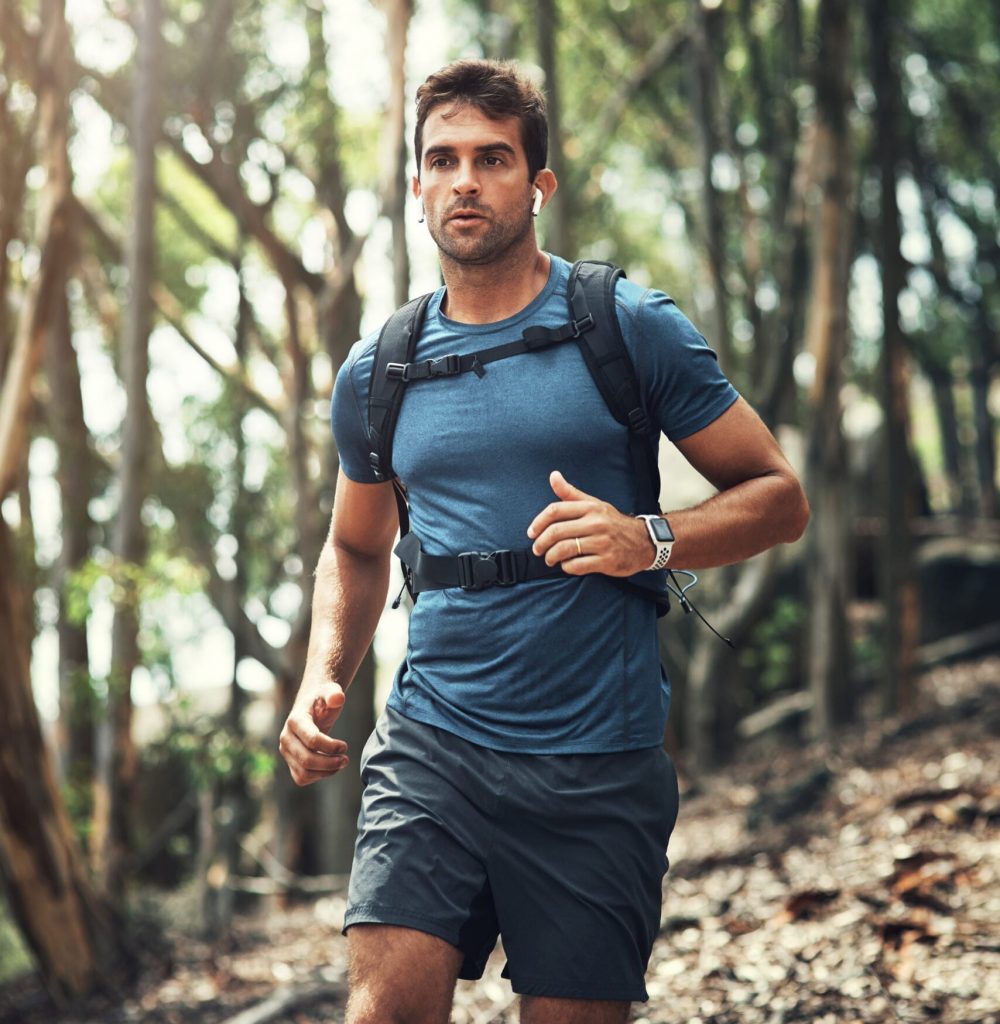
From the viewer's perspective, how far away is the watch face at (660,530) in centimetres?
278

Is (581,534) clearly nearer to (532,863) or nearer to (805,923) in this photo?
(532,863)

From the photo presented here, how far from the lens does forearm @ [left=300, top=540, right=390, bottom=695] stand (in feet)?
10.6

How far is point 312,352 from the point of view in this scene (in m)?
16.1

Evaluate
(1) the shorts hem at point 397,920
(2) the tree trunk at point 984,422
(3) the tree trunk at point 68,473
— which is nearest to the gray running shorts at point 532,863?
(1) the shorts hem at point 397,920

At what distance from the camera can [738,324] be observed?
22.5 meters

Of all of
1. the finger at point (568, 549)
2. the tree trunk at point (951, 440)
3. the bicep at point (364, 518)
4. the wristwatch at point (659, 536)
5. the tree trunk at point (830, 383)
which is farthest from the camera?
the tree trunk at point (951, 440)

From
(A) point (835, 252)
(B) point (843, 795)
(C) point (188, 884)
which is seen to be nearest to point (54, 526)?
(C) point (188, 884)

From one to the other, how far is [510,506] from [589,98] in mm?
16621

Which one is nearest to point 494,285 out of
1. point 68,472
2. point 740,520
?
point 740,520

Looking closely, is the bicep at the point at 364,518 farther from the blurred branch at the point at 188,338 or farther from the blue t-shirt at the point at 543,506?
the blurred branch at the point at 188,338

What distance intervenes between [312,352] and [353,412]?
517 inches

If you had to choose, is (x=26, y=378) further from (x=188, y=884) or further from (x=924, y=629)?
(x=924, y=629)

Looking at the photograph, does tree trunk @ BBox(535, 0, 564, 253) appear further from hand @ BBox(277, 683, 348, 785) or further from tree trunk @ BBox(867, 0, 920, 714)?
hand @ BBox(277, 683, 348, 785)

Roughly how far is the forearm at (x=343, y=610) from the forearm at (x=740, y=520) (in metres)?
0.83
